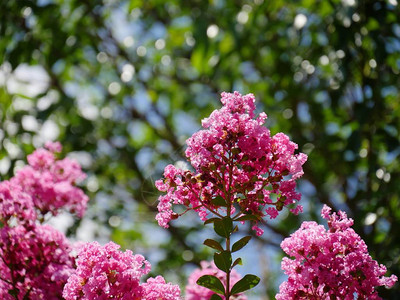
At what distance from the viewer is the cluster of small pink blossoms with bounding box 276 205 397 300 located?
0.85 m

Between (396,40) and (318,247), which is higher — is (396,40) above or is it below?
above

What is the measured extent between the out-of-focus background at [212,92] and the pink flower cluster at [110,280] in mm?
700

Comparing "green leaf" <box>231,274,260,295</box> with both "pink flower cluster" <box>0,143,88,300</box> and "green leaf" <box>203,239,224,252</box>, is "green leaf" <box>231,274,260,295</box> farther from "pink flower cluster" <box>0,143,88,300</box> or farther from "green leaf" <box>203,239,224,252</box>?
"pink flower cluster" <box>0,143,88,300</box>

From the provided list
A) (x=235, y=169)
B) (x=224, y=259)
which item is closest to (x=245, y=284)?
(x=224, y=259)

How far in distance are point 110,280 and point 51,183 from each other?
2.38ft

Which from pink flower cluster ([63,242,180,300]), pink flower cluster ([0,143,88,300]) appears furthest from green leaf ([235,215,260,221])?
pink flower cluster ([0,143,88,300])

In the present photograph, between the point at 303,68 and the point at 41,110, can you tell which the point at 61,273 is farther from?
the point at 303,68

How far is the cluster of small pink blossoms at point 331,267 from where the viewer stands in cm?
85

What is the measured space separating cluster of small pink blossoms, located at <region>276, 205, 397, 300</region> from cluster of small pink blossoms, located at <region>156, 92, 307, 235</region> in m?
0.06

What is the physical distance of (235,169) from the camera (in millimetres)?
949

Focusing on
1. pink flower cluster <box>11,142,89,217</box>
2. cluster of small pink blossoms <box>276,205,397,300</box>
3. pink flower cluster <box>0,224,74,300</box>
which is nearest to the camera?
cluster of small pink blossoms <box>276,205,397,300</box>

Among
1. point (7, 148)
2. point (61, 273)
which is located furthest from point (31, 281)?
point (7, 148)

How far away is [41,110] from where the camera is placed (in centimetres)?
276

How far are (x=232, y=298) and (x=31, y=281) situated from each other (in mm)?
414
